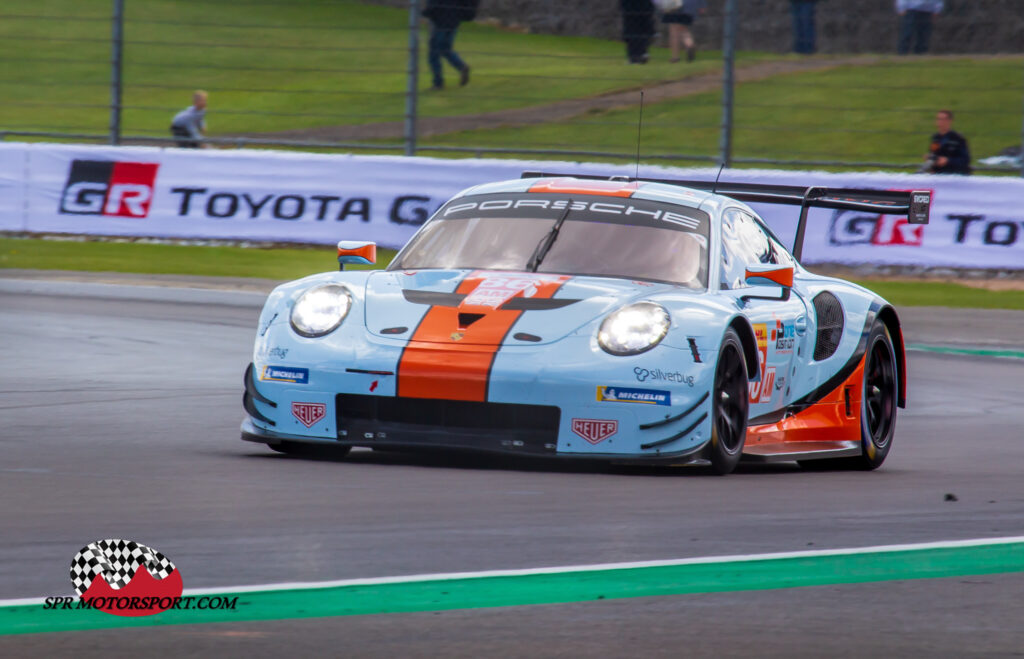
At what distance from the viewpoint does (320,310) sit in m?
7.10

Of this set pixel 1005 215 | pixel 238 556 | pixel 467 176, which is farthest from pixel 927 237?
pixel 238 556

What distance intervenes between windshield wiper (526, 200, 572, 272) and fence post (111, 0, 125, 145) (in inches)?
538

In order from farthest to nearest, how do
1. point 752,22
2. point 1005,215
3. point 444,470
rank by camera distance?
point 752,22 < point 1005,215 < point 444,470

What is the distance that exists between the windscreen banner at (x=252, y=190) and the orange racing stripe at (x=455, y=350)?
10.9 meters

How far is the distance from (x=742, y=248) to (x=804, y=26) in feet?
52.5

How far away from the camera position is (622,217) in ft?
25.5

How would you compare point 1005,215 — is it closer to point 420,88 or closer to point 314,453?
point 420,88

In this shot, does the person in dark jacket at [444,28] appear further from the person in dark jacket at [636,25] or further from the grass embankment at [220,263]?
the grass embankment at [220,263]

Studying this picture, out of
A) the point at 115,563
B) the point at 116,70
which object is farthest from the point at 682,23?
the point at 115,563

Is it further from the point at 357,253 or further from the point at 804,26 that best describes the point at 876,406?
the point at 804,26

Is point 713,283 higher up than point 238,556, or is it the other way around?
point 713,283

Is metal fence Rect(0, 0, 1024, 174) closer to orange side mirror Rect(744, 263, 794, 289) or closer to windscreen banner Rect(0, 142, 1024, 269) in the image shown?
windscreen banner Rect(0, 142, 1024, 269)

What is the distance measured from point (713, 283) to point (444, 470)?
4.62 feet

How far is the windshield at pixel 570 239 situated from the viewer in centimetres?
757
